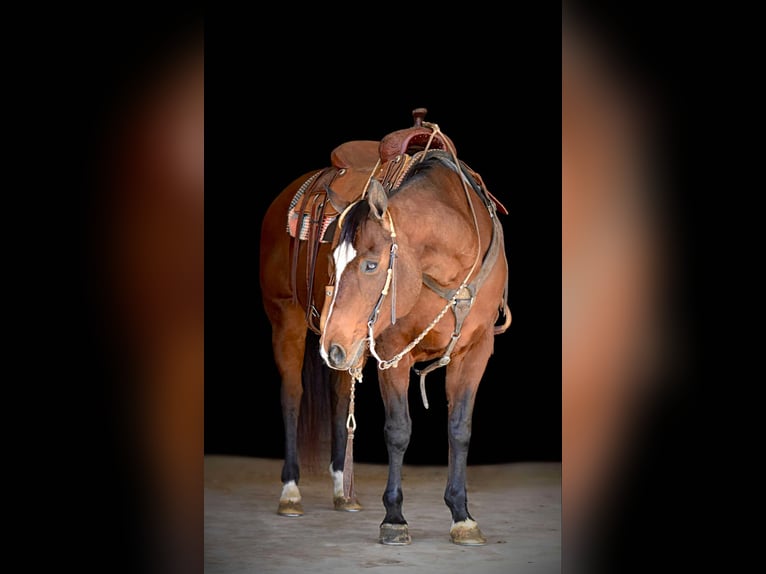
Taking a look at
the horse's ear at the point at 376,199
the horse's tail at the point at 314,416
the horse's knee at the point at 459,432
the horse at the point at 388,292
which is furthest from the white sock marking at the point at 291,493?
the horse's ear at the point at 376,199

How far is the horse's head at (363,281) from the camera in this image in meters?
4.55

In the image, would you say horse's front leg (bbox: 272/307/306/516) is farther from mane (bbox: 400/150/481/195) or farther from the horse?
mane (bbox: 400/150/481/195)

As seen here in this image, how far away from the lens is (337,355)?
4.54m

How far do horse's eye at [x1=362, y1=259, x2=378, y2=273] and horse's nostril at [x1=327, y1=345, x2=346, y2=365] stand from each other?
1.11 ft

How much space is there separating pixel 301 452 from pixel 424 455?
66.1 inches

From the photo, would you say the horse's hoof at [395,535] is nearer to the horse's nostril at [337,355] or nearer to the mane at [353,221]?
the horse's nostril at [337,355]

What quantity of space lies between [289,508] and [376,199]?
2092mm

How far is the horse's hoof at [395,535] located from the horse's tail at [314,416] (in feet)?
4.80

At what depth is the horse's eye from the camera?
15.2 feet

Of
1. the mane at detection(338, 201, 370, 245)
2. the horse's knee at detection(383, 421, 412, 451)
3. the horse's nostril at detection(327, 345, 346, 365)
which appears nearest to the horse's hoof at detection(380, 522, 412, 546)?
the horse's knee at detection(383, 421, 412, 451)

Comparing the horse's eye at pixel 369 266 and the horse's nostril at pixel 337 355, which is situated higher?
the horse's eye at pixel 369 266
